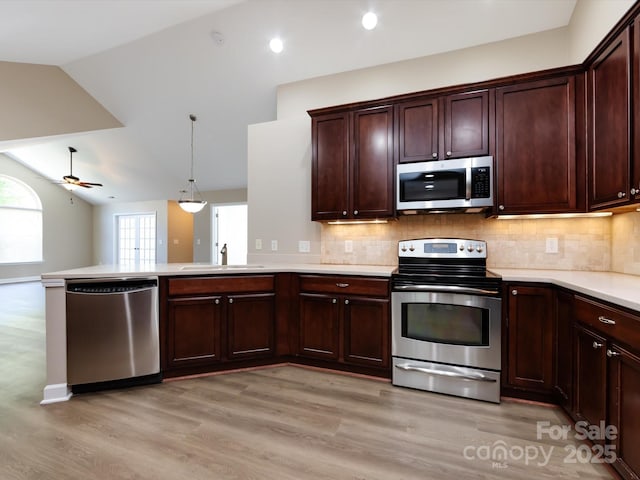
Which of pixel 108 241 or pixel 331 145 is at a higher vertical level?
pixel 331 145

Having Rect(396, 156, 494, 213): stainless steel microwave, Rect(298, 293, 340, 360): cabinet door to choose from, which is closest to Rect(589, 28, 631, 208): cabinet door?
Rect(396, 156, 494, 213): stainless steel microwave

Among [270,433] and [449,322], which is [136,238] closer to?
[270,433]

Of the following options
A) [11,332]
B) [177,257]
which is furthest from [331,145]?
[177,257]

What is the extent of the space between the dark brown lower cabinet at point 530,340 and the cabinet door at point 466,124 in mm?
1125

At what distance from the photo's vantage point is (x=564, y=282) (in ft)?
6.34

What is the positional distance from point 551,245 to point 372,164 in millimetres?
1674

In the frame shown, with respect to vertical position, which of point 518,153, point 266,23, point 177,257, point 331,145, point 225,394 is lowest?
point 225,394

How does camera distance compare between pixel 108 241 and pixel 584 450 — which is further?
pixel 108 241

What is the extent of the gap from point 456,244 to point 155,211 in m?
8.55

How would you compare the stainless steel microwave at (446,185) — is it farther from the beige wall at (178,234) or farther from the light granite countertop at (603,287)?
the beige wall at (178,234)

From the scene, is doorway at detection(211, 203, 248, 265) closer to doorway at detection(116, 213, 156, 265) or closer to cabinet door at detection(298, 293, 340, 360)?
doorway at detection(116, 213, 156, 265)

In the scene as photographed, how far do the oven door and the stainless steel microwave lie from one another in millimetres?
747

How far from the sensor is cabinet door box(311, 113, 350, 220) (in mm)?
2961

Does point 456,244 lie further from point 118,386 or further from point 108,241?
point 108,241
